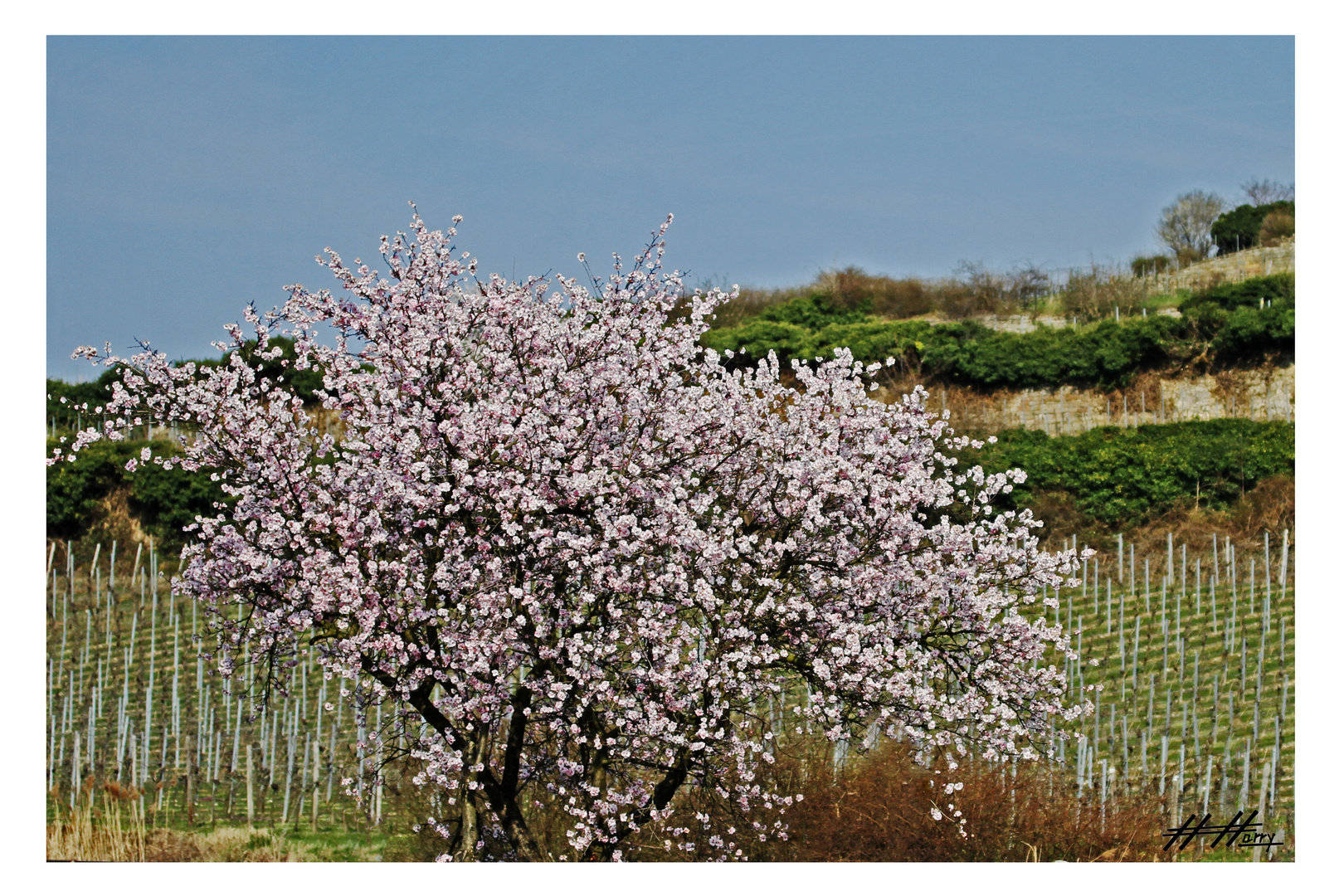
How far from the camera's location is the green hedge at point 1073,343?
19281 millimetres

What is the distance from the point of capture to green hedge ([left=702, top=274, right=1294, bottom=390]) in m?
19.3

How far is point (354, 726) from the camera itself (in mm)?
11102

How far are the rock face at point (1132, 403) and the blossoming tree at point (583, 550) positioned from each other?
Answer: 11151 millimetres

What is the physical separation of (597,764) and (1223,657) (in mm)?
7660

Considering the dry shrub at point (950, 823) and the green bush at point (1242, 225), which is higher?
the green bush at point (1242, 225)

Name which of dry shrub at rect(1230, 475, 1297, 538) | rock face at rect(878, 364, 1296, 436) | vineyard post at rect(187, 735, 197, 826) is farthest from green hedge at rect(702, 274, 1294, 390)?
vineyard post at rect(187, 735, 197, 826)

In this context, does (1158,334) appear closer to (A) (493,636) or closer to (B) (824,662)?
(B) (824,662)

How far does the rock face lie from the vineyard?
603cm

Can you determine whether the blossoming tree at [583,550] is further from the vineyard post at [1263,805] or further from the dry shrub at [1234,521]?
the dry shrub at [1234,521]

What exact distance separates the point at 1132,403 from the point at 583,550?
53.9 ft

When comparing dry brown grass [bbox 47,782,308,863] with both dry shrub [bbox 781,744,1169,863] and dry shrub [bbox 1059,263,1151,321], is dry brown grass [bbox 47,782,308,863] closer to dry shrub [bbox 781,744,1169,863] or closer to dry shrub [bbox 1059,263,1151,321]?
dry shrub [bbox 781,744,1169,863]

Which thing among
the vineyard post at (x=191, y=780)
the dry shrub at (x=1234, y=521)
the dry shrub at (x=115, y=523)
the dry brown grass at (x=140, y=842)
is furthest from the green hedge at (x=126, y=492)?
the dry shrub at (x=1234, y=521)

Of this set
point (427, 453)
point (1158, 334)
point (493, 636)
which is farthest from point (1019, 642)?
point (1158, 334)

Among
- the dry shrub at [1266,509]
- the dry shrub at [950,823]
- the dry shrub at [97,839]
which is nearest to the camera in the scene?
the dry shrub at [950,823]
